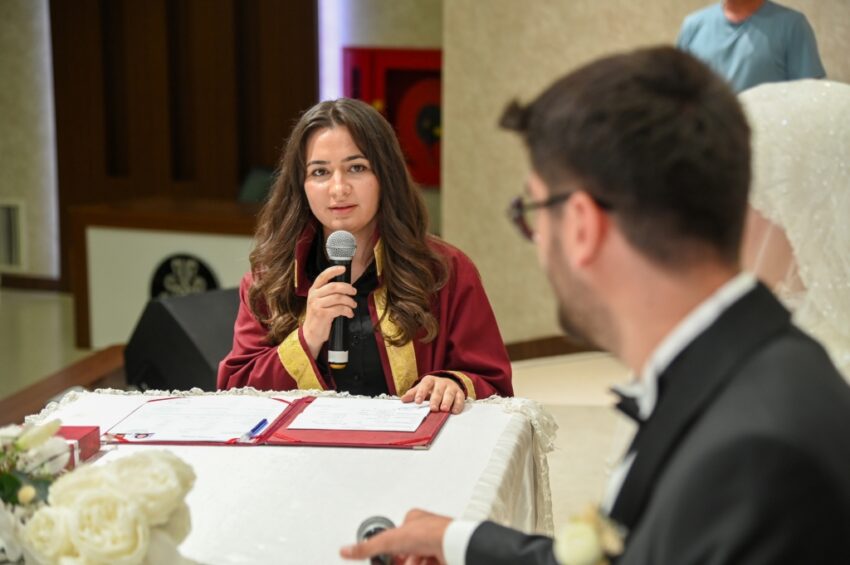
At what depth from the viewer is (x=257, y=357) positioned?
9.86 ft

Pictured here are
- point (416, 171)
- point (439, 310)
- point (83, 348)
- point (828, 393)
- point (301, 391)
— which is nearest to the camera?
point (828, 393)

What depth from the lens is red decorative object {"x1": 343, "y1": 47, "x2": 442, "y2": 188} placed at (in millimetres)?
8781

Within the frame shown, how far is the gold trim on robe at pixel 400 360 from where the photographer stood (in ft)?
9.68

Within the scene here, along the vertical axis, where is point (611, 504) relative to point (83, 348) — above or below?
above

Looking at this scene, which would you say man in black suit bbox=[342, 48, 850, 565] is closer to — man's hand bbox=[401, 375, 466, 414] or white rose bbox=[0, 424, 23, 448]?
white rose bbox=[0, 424, 23, 448]

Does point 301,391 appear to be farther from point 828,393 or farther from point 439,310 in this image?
point 828,393

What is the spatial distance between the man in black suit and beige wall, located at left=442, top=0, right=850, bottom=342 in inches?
191

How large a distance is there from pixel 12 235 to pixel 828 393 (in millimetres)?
9496

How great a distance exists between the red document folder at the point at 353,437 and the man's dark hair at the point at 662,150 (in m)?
1.09

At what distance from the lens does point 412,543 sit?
1807mm

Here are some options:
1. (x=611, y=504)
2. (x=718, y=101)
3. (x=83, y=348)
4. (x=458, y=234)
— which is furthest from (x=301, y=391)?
(x=83, y=348)

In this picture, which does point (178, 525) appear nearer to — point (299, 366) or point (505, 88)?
point (299, 366)

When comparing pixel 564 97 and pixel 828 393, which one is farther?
pixel 564 97

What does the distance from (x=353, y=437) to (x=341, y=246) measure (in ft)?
1.86
